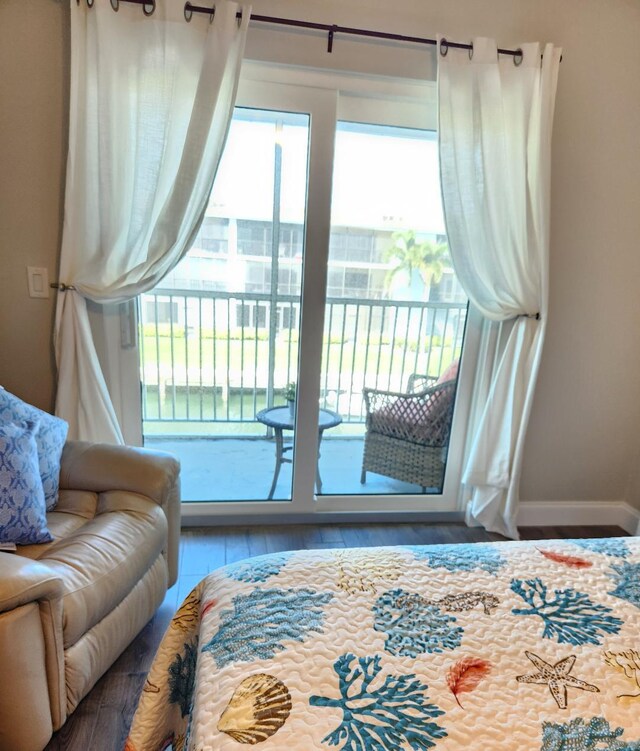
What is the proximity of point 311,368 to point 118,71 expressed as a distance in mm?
1455

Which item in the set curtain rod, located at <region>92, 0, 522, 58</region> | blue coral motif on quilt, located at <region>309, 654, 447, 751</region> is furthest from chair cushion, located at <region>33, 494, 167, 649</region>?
curtain rod, located at <region>92, 0, 522, 58</region>

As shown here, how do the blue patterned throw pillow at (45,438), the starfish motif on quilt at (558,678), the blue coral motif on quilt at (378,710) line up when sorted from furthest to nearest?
the blue patterned throw pillow at (45,438) < the starfish motif on quilt at (558,678) < the blue coral motif on quilt at (378,710)

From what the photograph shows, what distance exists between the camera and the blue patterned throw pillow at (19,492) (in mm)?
1368

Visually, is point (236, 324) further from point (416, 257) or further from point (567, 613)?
point (567, 613)

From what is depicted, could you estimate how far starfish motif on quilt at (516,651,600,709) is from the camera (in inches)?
32.4

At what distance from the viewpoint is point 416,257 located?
2.38m

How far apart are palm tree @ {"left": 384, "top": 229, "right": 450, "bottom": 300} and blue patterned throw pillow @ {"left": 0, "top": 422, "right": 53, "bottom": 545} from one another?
5.67ft

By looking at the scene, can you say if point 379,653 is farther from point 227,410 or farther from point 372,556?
point 227,410

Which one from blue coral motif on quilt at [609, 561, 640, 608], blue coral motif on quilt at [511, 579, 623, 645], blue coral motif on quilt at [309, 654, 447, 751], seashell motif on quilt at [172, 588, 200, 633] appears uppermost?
blue coral motif on quilt at [609, 561, 640, 608]

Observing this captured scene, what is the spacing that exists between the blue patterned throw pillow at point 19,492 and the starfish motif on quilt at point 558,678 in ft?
4.47

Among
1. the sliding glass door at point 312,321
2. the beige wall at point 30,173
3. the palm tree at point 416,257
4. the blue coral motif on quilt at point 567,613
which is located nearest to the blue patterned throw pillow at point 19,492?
the beige wall at point 30,173

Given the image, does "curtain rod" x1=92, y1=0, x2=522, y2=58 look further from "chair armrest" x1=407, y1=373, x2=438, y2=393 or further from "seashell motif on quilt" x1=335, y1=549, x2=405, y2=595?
"seashell motif on quilt" x1=335, y1=549, x2=405, y2=595

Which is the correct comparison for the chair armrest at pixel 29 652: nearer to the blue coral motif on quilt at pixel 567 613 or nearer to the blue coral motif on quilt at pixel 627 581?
the blue coral motif on quilt at pixel 567 613

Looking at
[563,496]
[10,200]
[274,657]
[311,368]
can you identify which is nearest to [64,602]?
[274,657]
